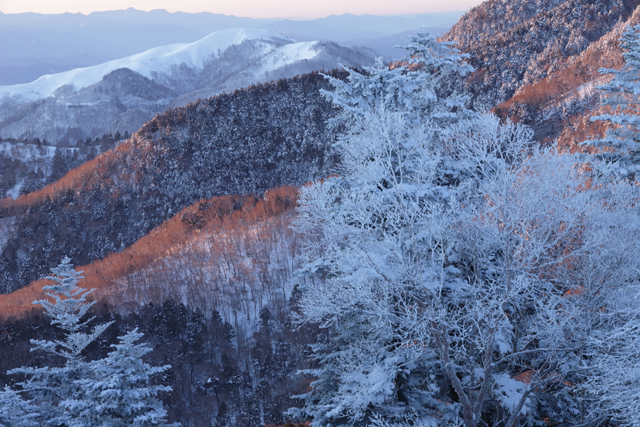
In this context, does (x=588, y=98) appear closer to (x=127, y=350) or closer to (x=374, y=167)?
(x=374, y=167)

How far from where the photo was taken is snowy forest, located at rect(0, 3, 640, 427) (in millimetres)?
9742

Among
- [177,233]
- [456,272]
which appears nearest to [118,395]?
[456,272]

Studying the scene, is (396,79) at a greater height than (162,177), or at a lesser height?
greater

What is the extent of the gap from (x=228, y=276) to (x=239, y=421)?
21433 mm

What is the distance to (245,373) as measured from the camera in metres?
39.2

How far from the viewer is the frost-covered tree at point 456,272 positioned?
369 inches

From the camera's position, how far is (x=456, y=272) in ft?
33.2

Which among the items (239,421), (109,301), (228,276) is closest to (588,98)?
(228,276)

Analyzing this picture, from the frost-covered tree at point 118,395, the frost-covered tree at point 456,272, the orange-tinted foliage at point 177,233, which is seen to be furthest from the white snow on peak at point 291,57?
the frost-covered tree at point 456,272

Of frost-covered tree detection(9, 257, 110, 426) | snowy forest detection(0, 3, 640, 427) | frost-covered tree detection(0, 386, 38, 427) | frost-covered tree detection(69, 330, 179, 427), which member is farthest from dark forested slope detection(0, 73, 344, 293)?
frost-covered tree detection(0, 386, 38, 427)

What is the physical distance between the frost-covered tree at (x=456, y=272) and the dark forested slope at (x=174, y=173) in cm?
6264

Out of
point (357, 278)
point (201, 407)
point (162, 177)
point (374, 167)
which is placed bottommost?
point (201, 407)

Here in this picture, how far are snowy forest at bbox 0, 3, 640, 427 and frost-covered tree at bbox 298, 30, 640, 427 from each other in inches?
3.5

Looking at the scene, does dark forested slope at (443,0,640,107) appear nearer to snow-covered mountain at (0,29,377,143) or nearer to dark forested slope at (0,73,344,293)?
dark forested slope at (0,73,344,293)
